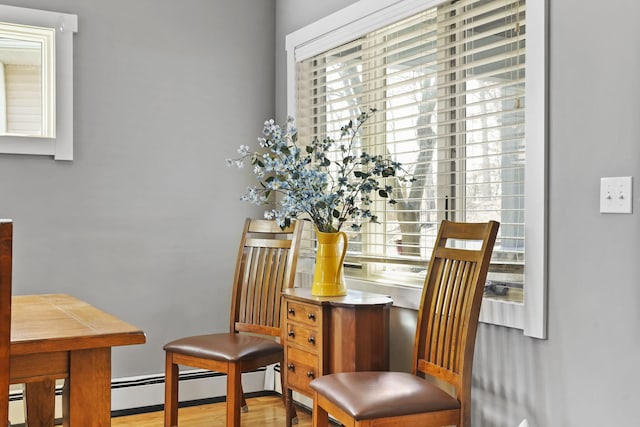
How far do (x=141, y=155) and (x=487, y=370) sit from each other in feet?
7.17

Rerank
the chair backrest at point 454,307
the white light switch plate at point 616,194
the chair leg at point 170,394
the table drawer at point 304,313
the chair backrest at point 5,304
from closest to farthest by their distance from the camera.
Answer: the chair backrest at point 5,304 → the white light switch plate at point 616,194 → the chair backrest at point 454,307 → the table drawer at point 304,313 → the chair leg at point 170,394

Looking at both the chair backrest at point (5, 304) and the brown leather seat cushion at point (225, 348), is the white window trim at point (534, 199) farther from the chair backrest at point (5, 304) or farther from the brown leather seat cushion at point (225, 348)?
the chair backrest at point (5, 304)

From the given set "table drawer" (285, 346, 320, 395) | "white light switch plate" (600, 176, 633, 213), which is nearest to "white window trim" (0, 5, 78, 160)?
"table drawer" (285, 346, 320, 395)

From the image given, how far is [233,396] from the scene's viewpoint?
2.92 meters

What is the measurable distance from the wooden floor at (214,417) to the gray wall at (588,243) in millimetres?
1476

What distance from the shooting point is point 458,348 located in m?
2.30

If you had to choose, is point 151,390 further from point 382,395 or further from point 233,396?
point 382,395

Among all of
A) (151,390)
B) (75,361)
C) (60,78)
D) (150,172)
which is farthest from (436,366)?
(60,78)

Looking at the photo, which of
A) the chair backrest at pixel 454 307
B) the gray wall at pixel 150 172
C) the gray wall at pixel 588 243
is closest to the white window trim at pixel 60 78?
the gray wall at pixel 150 172

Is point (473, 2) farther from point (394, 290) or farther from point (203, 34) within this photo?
point (203, 34)

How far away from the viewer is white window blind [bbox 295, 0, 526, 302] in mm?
2479

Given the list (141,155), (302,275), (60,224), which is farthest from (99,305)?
(302,275)

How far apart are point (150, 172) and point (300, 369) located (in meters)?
1.46

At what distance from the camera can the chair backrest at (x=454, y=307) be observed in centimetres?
224
